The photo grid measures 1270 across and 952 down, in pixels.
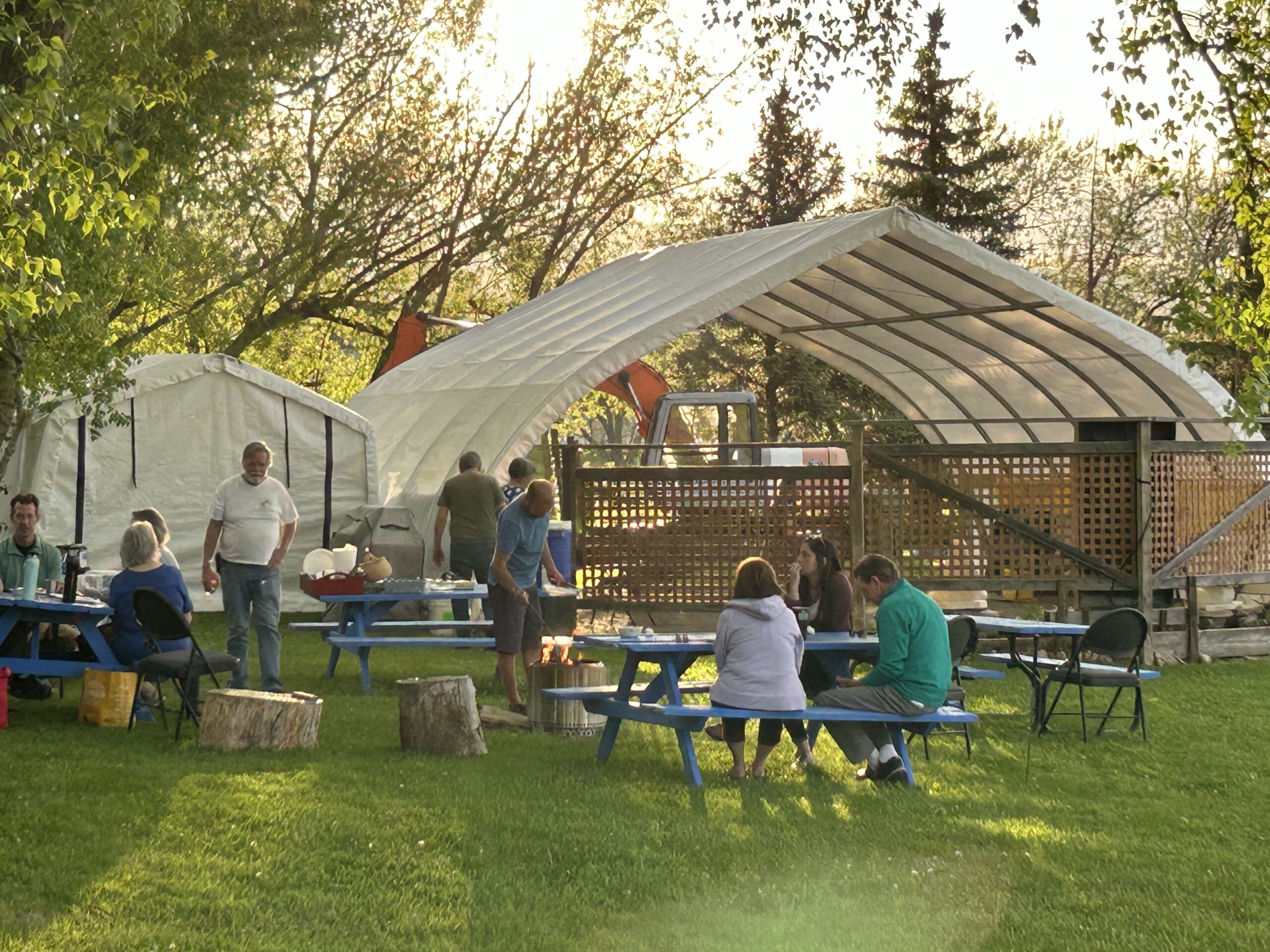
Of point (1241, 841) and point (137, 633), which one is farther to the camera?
point (137, 633)

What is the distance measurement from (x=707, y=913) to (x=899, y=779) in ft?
9.58

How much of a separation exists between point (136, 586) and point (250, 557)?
0.85m

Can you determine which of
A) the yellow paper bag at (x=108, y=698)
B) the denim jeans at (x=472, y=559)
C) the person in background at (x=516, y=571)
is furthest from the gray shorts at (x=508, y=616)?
the denim jeans at (x=472, y=559)

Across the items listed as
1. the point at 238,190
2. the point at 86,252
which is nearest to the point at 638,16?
the point at 238,190

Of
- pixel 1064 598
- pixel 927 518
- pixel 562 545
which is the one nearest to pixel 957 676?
pixel 927 518

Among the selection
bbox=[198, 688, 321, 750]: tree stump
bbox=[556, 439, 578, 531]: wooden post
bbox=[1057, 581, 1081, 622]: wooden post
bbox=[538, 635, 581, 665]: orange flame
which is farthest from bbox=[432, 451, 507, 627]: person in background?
bbox=[1057, 581, 1081, 622]: wooden post

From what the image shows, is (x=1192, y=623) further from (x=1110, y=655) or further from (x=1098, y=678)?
(x=1098, y=678)

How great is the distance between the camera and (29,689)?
11039mm

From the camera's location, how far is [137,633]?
33.1 ft

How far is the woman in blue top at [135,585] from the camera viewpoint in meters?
10.0

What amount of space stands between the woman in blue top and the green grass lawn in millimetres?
590

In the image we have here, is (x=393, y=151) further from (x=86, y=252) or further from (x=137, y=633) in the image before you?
(x=137, y=633)

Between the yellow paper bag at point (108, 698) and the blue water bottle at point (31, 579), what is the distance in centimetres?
61

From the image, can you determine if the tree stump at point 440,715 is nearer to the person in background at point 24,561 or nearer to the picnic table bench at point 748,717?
the picnic table bench at point 748,717
